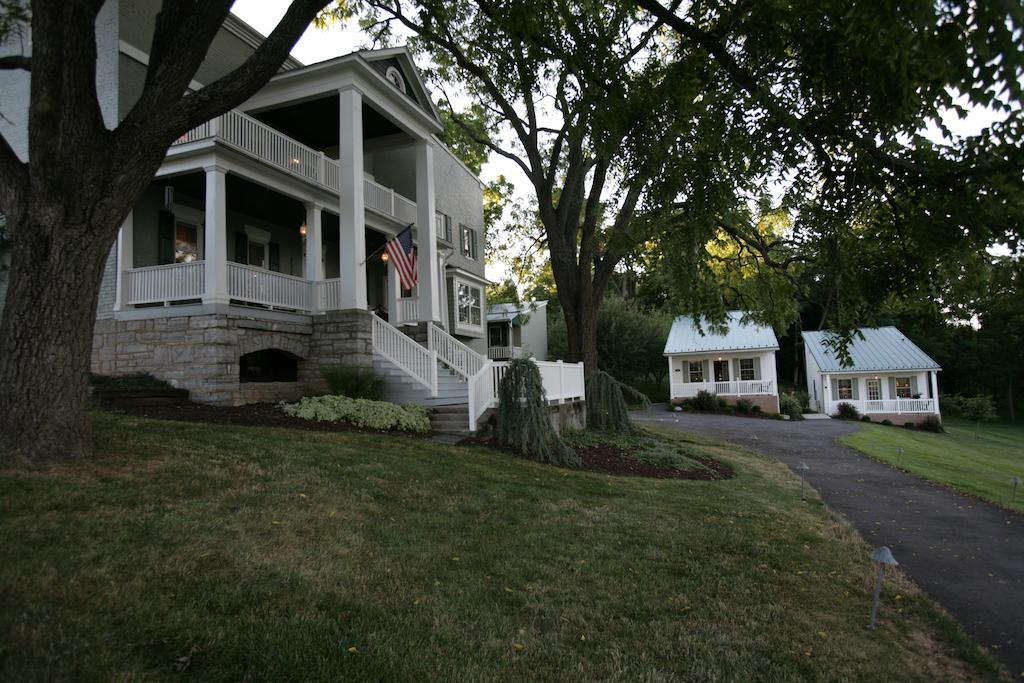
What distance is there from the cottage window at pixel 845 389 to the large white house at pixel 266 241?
2250 centimetres

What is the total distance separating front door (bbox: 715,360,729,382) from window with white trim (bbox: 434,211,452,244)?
1780cm

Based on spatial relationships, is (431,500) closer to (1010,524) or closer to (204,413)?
(204,413)

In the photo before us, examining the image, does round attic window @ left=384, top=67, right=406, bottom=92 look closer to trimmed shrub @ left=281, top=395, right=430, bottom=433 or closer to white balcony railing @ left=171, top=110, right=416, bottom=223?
white balcony railing @ left=171, top=110, right=416, bottom=223

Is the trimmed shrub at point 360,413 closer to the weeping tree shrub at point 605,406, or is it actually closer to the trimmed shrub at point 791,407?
the weeping tree shrub at point 605,406

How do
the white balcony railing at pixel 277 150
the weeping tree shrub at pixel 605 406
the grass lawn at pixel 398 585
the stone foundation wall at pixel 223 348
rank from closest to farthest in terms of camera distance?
the grass lawn at pixel 398 585 < the stone foundation wall at pixel 223 348 < the white balcony railing at pixel 277 150 < the weeping tree shrub at pixel 605 406

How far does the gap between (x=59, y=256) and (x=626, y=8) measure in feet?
18.7

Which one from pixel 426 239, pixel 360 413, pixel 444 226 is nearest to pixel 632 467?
pixel 360 413

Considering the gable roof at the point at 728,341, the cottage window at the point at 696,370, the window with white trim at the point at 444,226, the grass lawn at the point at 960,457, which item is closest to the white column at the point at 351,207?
the window with white trim at the point at 444,226

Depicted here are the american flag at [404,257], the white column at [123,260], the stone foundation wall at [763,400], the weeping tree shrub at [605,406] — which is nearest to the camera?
the white column at [123,260]

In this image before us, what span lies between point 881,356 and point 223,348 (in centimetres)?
3067

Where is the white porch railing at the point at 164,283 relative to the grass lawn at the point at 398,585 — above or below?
above

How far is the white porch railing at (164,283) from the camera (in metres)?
10.9

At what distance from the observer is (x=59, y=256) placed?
16.9 feet

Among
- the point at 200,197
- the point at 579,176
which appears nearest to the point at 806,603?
the point at 579,176
